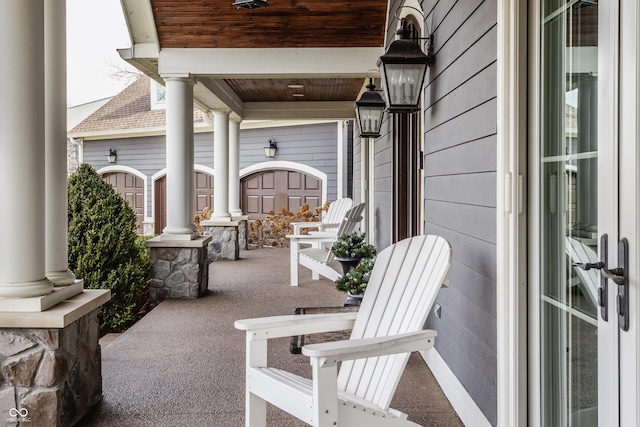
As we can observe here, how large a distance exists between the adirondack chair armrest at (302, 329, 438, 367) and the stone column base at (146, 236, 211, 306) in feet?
14.5

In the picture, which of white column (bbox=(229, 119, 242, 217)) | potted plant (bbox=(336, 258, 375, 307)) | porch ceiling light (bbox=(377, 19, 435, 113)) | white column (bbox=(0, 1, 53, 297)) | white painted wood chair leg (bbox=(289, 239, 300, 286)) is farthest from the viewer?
white column (bbox=(229, 119, 242, 217))

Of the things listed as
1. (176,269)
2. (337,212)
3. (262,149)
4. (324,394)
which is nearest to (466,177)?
(324,394)

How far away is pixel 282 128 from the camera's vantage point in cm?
1283

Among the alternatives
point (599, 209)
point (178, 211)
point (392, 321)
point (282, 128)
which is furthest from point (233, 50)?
point (282, 128)

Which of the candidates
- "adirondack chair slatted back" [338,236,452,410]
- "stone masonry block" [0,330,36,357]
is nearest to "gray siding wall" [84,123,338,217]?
"adirondack chair slatted back" [338,236,452,410]

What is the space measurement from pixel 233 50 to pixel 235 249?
4.35m

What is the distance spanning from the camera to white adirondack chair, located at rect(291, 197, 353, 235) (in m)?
8.51

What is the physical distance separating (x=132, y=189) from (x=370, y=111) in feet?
34.8

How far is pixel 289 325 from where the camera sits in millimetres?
2500

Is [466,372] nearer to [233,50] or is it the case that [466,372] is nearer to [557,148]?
[557,148]

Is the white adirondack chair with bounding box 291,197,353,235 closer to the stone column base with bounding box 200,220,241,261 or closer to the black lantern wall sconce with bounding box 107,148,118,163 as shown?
the stone column base with bounding box 200,220,241,261

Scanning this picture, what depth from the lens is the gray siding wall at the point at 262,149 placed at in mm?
12469

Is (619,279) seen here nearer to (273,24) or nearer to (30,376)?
(30,376)

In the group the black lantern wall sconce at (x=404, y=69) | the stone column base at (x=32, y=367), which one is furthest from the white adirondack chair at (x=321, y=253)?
the stone column base at (x=32, y=367)
